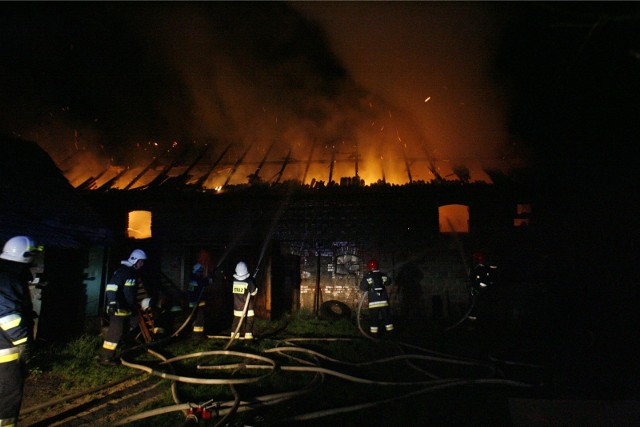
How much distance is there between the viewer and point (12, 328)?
331 centimetres

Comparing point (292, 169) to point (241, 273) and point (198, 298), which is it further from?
point (198, 298)

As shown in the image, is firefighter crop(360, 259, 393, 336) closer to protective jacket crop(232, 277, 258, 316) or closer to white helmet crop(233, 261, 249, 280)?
protective jacket crop(232, 277, 258, 316)

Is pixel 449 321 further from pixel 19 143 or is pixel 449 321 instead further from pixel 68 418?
pixel 19 143

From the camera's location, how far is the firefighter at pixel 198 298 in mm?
7926

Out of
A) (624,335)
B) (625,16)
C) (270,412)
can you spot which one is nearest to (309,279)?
(270,412)

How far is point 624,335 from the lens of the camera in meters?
7.91

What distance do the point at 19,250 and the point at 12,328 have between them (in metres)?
0.81

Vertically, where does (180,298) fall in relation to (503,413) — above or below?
above

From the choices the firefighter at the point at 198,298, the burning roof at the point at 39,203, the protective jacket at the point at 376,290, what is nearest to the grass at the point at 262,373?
the firefighter at the point at 198,298

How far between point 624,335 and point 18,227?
13582mm

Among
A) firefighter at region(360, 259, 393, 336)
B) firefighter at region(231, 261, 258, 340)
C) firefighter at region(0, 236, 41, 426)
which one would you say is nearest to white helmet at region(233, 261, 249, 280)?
firefighter at region(231, 261, 258, 340)

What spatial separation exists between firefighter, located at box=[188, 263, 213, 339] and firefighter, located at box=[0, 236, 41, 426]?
Result: 4.53 metres

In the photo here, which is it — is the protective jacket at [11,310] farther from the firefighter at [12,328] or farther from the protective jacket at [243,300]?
the protective jacket at [243,300]

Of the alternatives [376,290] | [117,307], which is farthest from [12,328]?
[376,290]
